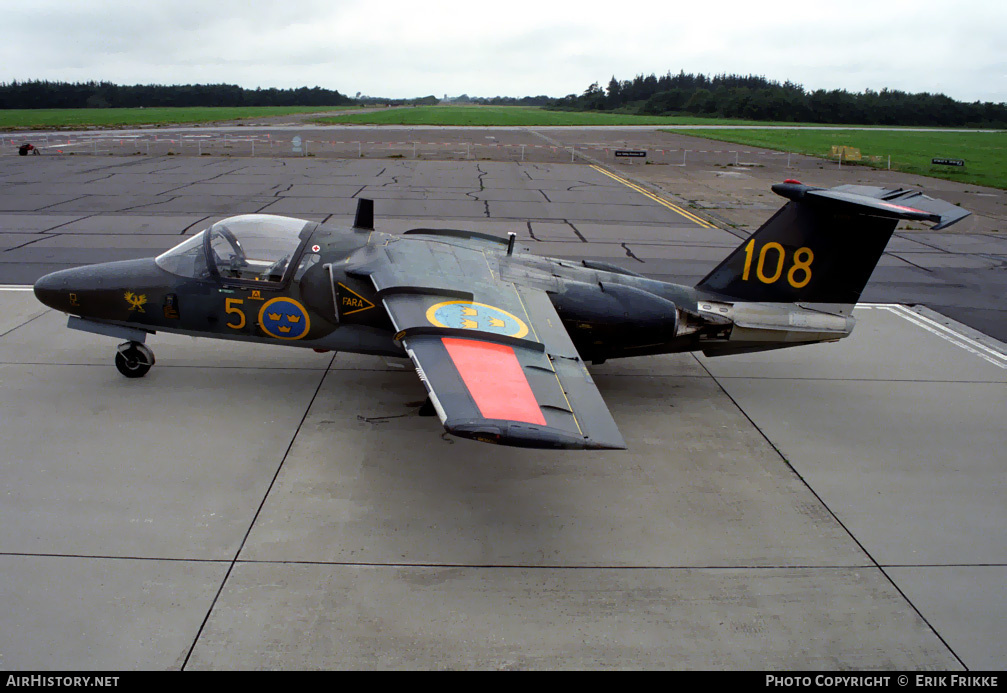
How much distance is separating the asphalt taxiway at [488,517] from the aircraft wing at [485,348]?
144 cm

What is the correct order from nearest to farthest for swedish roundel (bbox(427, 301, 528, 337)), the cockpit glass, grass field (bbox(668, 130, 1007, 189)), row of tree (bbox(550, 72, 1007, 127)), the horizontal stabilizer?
swedish roundel (bbox(427, 301, 528, 337)), the horizontal stabilizer, the cockpit glass, grass field (bbox(668, 130, 1007, 189)), row of tree (bbox(550, 72, 1007, 127))

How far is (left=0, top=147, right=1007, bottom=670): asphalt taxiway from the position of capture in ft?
17.5

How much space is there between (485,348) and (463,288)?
5.42 ft

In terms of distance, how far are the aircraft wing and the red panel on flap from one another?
0.03 ft

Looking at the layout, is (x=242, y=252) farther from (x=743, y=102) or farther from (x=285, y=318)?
(x=743, y=102)

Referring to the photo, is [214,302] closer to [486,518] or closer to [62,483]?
[62,483]

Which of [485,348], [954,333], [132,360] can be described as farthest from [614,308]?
[954,333]

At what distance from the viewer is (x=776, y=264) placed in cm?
970

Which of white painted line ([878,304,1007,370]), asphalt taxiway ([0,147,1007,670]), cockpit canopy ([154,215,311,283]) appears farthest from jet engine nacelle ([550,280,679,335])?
white painted line ([878,304,1007,370])

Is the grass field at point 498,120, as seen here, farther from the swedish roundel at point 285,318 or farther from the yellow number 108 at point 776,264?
the yellow number 108 at point 776,264

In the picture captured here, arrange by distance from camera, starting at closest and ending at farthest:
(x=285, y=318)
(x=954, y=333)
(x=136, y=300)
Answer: (x=285, y=318) → (x=136, y=300) → (x=954, y=333)

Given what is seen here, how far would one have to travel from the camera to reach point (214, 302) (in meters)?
9.19

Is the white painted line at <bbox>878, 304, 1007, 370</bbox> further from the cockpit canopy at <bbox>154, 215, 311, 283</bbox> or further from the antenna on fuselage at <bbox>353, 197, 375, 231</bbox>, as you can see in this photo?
the cockpit canopy at <bbox>154, 215, 311, 283</bbox>

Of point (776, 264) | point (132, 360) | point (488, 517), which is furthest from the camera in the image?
point (132, 360)
